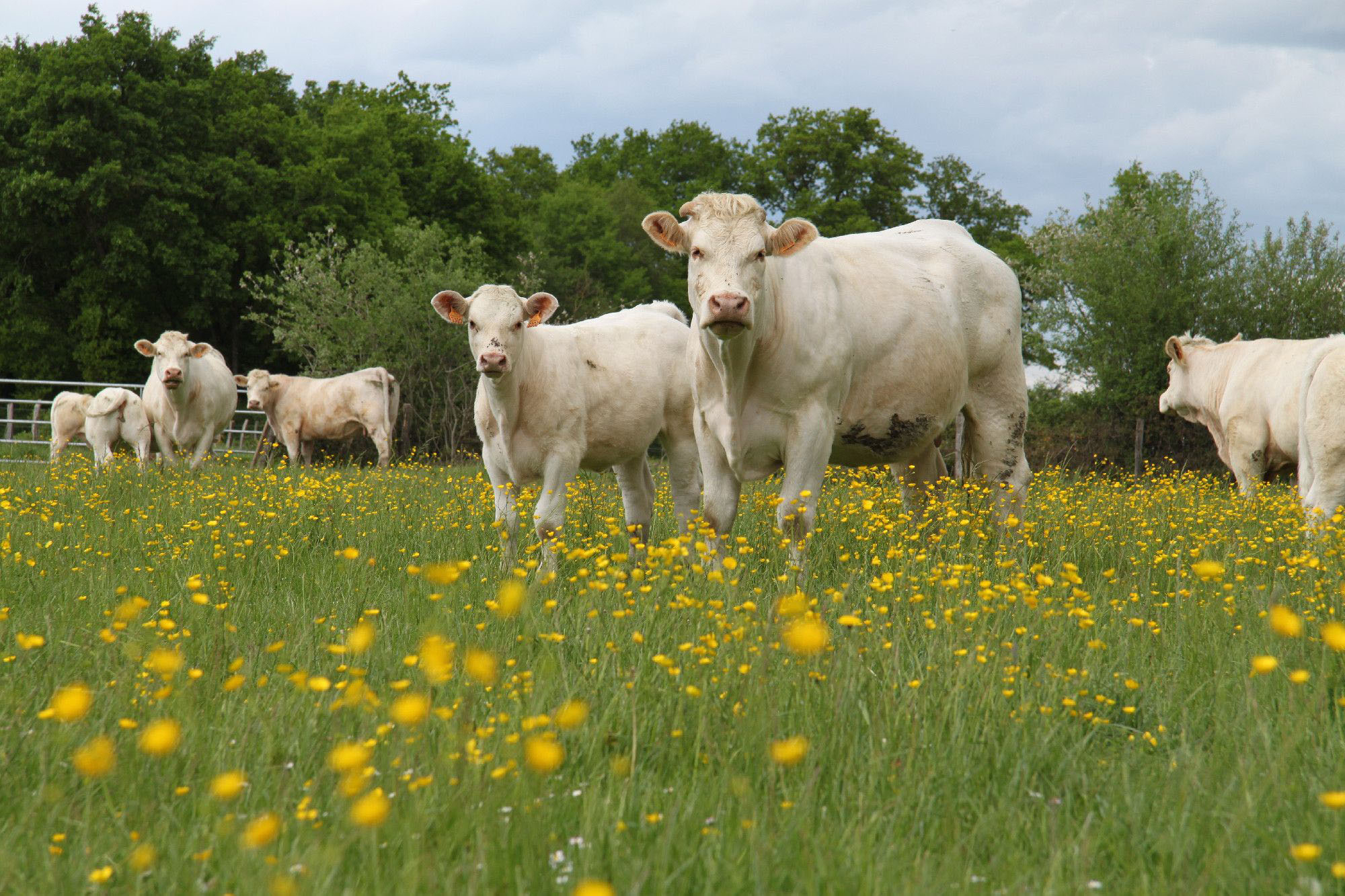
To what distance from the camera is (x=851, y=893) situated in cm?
211

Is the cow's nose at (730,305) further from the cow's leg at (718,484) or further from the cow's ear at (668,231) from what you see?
the cow's leg at (718,484)

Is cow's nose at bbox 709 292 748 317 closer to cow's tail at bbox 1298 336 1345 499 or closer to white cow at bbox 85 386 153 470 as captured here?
cow's tail at bbox 1298 336 1345 499

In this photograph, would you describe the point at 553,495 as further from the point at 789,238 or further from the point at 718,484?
the point at 789,238

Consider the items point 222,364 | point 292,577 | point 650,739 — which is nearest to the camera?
point 650,739

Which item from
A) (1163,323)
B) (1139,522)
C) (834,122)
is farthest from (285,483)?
(834,122)

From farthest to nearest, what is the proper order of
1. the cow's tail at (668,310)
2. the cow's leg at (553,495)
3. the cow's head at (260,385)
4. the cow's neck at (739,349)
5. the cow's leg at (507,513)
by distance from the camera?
1. the cow's head at (260,385)
2. the cow's tail at (668,310)
3. the cow's leg at (553,495)
4. the cow's leg at (507,513)
5. the cow's neck at (739,349)

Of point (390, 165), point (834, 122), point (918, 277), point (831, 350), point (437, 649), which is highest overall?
point (834, 122)

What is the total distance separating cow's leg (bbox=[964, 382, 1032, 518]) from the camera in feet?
24.9

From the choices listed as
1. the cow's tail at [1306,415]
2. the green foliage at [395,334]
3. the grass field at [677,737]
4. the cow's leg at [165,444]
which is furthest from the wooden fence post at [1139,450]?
the grass field at [677,737]

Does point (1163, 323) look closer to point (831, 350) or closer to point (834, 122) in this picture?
point (834, 122)

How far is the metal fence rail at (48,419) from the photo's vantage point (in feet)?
73.3

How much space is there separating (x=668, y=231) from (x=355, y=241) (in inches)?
1325

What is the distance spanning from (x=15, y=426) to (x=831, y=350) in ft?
104

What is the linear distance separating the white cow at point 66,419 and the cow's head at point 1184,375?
1762 centimetres
